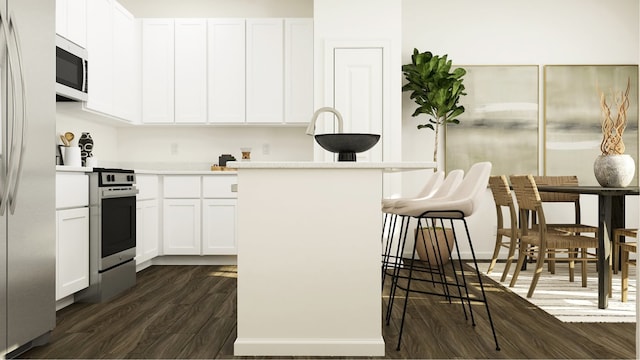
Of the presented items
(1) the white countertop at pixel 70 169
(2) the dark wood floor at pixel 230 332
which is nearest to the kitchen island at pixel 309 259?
(2) the dark wood floor at pixel 230 332

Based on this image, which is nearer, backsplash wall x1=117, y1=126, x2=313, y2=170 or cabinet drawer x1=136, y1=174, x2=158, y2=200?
cabinet drawer x1=136, y1=174, x2=158, y2=200

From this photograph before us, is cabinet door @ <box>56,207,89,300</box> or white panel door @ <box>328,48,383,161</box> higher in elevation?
white panel door @ <box>328,48,383,161</box>

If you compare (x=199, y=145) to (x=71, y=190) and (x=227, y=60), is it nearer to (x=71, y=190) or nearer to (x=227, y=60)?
(x=227, y=60)

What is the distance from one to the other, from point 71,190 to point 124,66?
204cm

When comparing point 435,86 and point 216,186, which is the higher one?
point 435,86

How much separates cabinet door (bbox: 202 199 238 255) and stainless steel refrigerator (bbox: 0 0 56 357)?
232 cm

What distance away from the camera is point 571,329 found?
279 cm

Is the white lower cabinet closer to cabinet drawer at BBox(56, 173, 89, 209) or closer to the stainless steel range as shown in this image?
the stainless steel range

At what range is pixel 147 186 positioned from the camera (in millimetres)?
4504

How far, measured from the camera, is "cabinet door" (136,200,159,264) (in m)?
4.29

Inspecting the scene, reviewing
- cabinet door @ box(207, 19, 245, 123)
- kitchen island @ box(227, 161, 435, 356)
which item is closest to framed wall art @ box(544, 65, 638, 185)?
cabinet door @ box(207, 19, 245, 123)

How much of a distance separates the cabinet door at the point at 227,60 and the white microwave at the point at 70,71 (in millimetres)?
1416

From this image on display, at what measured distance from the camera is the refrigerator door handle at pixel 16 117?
2.18m

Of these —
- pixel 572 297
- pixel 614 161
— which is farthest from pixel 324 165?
pixel 614 161
